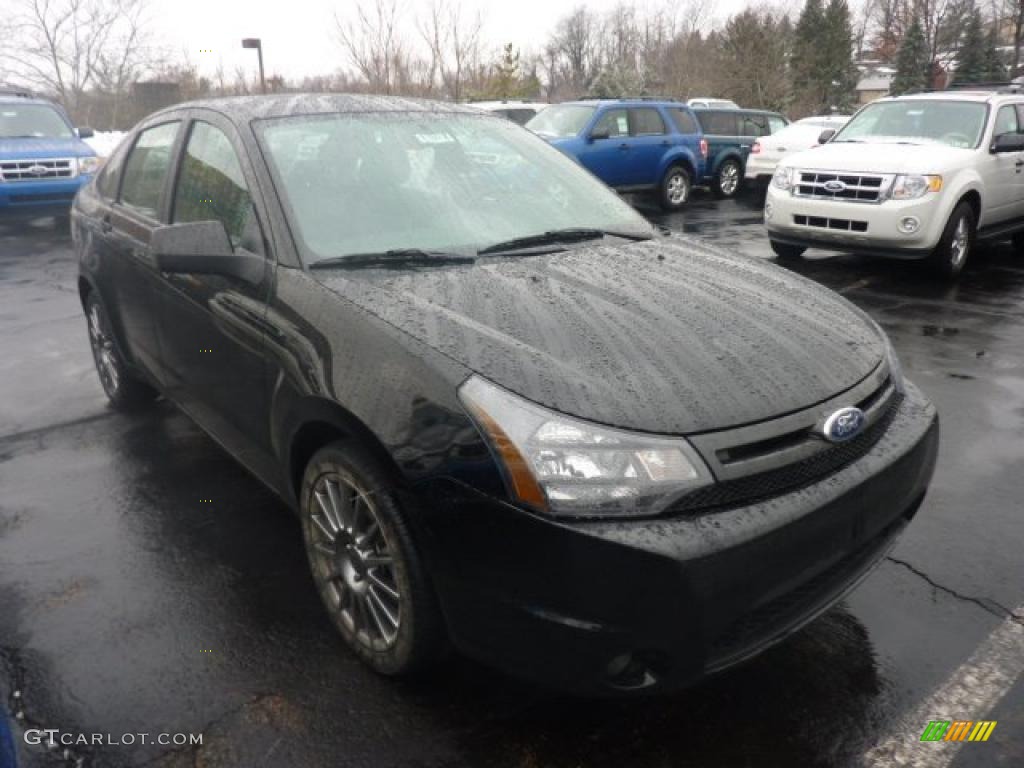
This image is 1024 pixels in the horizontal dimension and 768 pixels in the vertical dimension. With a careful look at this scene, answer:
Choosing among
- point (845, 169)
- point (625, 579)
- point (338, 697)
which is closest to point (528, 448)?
point (625, 579)

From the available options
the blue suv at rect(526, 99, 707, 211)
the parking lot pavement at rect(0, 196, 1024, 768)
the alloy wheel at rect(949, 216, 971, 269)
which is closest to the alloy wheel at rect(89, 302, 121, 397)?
the parking lot pavement at rect(0, 196, 1024, 768)

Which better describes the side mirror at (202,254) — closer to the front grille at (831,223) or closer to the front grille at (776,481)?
the front grille at (776,481)

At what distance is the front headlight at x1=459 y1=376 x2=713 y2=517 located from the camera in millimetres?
1894

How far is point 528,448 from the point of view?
75.7 inches

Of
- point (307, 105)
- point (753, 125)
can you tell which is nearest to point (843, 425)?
point (307, 105)

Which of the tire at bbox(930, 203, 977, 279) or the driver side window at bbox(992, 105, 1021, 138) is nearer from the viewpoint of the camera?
the tire at bbox(930, 203, 977, 279)

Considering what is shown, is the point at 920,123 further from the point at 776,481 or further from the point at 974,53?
the point at 974,53

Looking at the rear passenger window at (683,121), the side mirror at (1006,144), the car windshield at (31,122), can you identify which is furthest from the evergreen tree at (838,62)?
the car windshield at (31,122)

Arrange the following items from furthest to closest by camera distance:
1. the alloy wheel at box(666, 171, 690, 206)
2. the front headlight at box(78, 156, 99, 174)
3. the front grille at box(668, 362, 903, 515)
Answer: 1. the alloy wheel at box(666, 171, 690, 206)
2. the front headlight at box(78, 156, 99, 174)
3. the front grille at box(668, 362, 903, 515)

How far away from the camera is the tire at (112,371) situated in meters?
4.45

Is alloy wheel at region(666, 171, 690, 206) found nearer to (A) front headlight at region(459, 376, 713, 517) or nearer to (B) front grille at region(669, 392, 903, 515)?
(B) front grille at region(669, 392, 903, 515)

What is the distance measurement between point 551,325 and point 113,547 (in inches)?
82.9

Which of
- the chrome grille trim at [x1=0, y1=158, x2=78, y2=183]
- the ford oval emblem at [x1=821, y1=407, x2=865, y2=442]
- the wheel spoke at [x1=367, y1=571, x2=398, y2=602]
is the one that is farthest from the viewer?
the chrome grille trim at [x1=0, y1=158, x2=78, y2=183]

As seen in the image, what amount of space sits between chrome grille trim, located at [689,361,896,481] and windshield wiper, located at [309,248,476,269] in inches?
45.9
